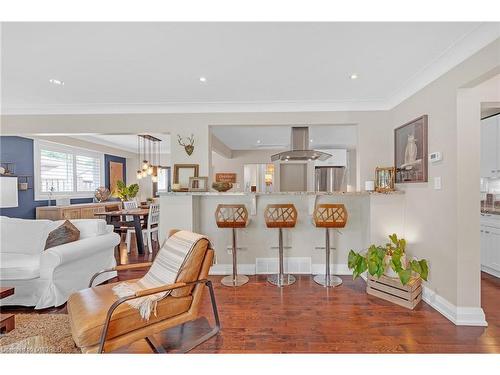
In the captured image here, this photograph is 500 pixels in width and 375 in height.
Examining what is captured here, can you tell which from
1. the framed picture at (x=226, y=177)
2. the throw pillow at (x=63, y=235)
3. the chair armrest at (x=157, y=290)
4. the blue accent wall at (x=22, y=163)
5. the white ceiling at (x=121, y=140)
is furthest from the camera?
the framed picture at (x=226, y=177)

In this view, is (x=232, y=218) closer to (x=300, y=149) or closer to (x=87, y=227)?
(x=300, y=149)

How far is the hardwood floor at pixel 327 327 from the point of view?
2.00 metres

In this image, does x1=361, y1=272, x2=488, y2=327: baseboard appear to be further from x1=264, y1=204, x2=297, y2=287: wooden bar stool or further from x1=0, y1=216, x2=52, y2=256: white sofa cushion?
x1=0, y1=216, x2=52, y2=256: white sofa cushion

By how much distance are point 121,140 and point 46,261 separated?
5.30 m

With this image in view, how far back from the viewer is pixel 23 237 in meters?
3.14

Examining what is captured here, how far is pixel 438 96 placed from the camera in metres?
2.53

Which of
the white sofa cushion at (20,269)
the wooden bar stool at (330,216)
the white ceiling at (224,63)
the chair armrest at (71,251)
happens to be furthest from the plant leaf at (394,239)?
the white sofa cushion at (20,269)

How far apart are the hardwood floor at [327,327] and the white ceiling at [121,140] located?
4.99m

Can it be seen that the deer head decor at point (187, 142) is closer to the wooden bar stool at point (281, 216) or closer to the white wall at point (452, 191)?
the wooden bar stool at point (281, 216)

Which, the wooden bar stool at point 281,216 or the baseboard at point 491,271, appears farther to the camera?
the baseboard at point 491,271

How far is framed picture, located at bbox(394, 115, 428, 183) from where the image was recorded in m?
2.75

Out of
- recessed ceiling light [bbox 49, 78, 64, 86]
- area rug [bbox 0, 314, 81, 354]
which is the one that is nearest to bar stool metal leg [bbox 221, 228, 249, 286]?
area rug [bbox 0, 314, 81, 354]

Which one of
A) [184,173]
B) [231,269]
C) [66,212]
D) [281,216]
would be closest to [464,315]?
Answer: [281,216]
